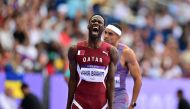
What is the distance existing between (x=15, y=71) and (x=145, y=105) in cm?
466

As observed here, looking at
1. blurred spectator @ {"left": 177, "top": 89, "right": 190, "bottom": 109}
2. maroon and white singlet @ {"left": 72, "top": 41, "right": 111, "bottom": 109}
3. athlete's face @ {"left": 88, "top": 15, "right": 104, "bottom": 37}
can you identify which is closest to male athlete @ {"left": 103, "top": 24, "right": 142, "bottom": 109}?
maroon and white singlet @ {"left": 72, "top": 41, "right": 111, "bottom": 109}

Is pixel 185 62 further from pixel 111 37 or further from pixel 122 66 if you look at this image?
pixel 111 37

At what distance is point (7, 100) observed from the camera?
69.4 feet

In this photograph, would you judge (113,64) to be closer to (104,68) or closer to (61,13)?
(104,68)

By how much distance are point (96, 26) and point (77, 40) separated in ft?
40.6

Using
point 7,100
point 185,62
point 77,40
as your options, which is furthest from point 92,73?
point 185,62

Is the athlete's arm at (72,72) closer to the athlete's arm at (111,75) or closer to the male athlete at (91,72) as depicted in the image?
the male athlete at (91,72)

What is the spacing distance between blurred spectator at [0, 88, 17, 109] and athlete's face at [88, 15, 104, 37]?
375 inches

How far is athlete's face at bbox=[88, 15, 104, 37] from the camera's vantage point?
11.6 m

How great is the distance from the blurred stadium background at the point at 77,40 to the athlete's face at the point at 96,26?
21.5 feet

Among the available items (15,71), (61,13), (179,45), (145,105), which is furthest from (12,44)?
(179,45)

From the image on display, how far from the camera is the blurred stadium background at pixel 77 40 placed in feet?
70.8

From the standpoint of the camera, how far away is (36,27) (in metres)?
22.7

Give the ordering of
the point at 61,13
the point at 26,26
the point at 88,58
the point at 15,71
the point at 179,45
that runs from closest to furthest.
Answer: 1. the point at 88,58
2. the point at 15,71
3. the point at 26,26
4. the point at 61,13
5. the point at 179,45
